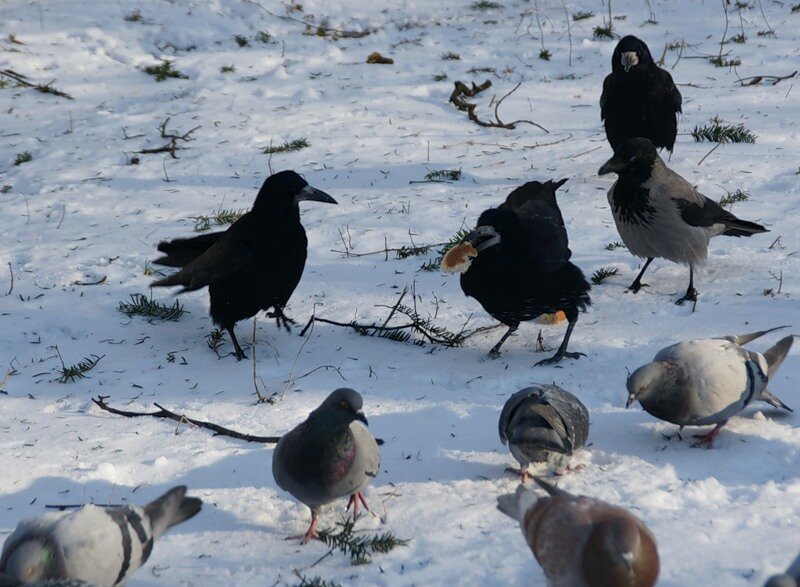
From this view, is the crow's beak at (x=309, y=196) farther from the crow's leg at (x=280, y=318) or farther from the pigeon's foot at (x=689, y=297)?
the pigeon's foot at (x=689, y=297)

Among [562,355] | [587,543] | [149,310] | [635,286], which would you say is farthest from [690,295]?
[149,310]

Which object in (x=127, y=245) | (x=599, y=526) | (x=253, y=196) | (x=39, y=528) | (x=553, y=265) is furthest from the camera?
(x=253, y=196)

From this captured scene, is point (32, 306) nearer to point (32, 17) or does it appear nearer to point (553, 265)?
point (553, 265)

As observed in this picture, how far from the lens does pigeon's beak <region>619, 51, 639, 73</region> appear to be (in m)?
8.03

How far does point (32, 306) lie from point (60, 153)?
12.4 feet

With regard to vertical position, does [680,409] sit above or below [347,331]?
above

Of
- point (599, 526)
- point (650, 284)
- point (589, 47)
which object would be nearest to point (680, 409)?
point (599, 526)

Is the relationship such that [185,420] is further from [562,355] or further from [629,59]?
[629,59]

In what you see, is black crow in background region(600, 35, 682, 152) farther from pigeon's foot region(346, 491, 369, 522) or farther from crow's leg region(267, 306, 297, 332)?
pigeon's foot region(346, 491, 369, 522)

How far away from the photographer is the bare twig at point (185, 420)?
4.55 m

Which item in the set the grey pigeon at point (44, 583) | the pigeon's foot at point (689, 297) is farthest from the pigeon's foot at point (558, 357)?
the grey pigeon at point (44, 583)

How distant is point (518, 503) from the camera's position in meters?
3.40

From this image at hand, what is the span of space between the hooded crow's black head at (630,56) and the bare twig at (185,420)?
5.19 m

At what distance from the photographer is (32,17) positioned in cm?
1315
